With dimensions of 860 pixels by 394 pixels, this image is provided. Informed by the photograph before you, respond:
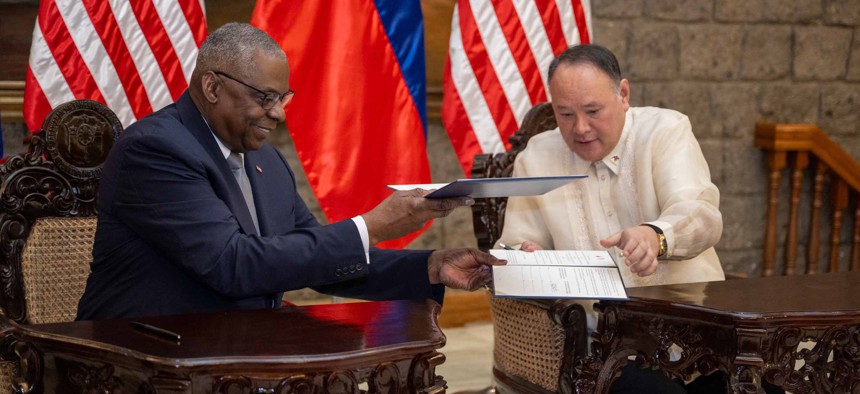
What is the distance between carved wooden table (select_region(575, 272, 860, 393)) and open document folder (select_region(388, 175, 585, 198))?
1.44 feet

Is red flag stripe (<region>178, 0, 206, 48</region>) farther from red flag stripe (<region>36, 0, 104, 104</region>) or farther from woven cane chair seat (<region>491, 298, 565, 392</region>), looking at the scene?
woven cane chair seat (<region>491, 298, 565, 392</region>)

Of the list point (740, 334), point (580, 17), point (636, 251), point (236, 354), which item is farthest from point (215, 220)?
point (580, 17)

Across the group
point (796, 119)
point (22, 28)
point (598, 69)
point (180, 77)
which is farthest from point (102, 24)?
point (796, 119)

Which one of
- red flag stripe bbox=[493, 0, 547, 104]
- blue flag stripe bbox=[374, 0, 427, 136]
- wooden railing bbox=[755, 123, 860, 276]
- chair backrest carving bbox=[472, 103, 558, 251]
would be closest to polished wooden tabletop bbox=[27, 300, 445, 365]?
chair backrest carving bbox=[472, 103, 558, 251]

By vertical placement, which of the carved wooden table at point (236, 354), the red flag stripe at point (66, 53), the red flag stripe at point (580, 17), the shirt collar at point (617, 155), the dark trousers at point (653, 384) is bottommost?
the dark trousers at point (653, 384)

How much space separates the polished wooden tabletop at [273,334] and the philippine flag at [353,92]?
2061 millimetres

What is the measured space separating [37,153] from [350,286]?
36.6 inches

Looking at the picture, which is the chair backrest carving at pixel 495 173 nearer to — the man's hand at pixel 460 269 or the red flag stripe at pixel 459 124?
the man's hand at pixel 460 269

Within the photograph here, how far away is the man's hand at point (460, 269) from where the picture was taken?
8.30 ft

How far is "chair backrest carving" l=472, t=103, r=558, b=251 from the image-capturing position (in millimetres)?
3373

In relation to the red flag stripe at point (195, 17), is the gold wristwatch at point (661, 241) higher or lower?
lower

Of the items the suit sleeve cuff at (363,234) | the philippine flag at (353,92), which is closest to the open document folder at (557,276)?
the suit sleeve cuff at (363,234)

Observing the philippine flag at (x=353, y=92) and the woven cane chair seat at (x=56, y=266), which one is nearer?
the woven cane chair seat at (x=56, y=266)

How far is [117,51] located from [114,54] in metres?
0.02
